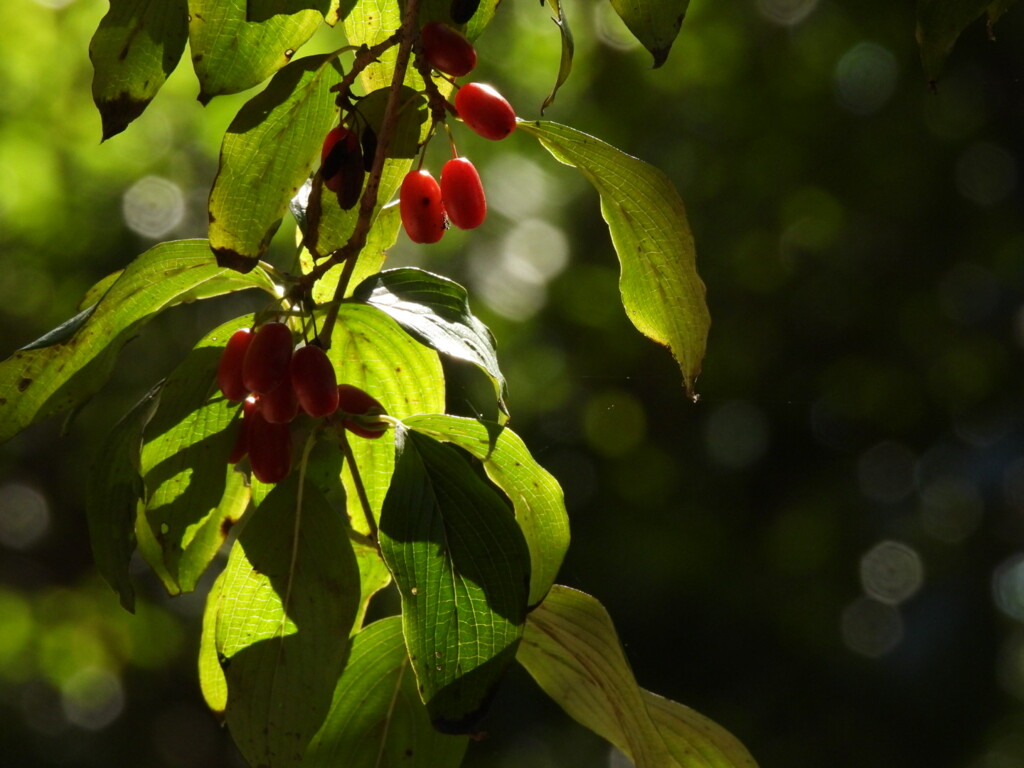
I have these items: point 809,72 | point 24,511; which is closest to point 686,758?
point 809,72

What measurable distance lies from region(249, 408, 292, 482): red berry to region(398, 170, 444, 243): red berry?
0.17 m

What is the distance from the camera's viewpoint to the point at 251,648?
0.76 meters

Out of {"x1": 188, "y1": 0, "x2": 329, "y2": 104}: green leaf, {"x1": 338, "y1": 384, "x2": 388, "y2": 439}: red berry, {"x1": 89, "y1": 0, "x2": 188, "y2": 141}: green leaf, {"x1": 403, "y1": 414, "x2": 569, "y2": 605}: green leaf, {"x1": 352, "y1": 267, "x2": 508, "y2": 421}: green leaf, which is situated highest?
{"x1": 188, "y1": 0, "x2": 329, "y2": 104}: green leaf

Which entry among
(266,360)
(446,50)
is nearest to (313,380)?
(266,360)

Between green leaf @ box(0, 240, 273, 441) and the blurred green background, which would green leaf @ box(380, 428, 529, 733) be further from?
the blurred green background

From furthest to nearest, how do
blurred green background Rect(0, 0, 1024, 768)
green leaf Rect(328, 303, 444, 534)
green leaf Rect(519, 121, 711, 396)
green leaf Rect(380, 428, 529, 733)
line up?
blurred green background Rect(0, 0, 1024, 768)
green leaf Rect(328, 303, 444, 534)
green leaf Rect(519, 121, 711, 396)
green leaf Rect(380, 428, 529, 733)

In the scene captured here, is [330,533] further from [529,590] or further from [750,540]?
[750,540]

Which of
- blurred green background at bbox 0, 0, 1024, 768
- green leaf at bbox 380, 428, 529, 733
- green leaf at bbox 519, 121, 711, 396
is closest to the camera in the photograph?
green leaf at bbox 380, 428, 529, 733

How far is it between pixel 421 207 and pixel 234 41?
0.18 meters

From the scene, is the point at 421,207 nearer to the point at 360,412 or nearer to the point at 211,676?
the point at 360,412

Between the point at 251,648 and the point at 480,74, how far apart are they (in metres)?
4.34

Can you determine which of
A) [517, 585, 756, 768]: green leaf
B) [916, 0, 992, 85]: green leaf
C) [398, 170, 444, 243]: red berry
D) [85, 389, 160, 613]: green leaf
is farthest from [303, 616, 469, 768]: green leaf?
[916, 0, 992, 85]: green leaf

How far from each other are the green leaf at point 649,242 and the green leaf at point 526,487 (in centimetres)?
13

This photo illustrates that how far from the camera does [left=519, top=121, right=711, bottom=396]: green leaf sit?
767mm
